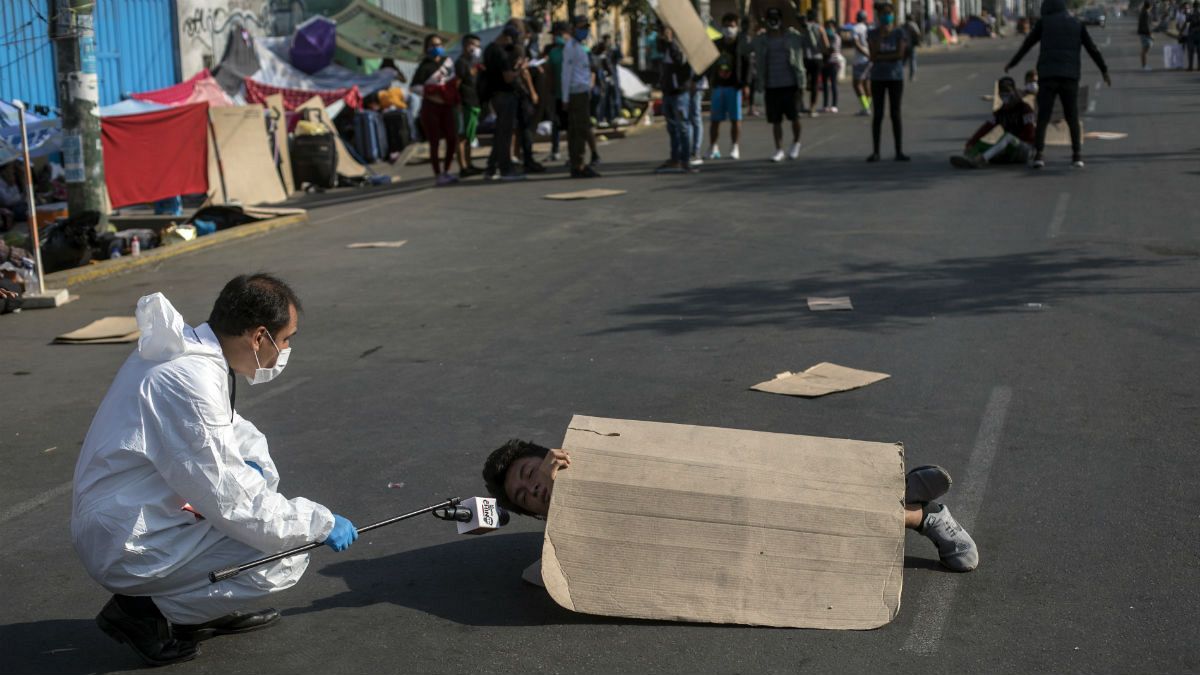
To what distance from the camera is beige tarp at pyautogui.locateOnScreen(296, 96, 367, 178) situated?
18688 mm

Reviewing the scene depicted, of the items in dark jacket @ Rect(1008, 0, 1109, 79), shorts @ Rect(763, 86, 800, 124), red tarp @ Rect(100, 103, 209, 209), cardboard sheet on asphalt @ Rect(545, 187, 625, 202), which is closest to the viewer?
red tarp @ Rect(100, 103, 209, 209)

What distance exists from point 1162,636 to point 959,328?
4504 millimetres

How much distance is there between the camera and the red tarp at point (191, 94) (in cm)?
1877

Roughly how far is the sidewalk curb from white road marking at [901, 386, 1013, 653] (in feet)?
26.2

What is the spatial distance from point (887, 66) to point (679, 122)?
273cm

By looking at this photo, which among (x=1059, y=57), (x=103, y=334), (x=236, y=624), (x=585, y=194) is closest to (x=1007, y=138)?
(x=1059, y=57)

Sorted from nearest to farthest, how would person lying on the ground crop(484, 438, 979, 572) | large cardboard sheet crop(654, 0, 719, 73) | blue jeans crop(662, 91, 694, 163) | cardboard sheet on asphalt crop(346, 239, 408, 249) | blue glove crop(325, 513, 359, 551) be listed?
blue glove crop(325, 513, 359, 551), person lying on the ground crop(484, 438, 979, 572), cardboard sheet on asphalt crop(346, 239, 408, 249), large cardboard sheet crop(654, 0, 719, 73), blue jeans crop(662, 91, 694, 163)

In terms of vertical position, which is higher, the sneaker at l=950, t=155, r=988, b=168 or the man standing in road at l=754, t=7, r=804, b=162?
the man standing in road at l=754, t=7, r=804, b=162

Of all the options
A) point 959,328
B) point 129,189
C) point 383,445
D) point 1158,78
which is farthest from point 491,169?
point 1158,78

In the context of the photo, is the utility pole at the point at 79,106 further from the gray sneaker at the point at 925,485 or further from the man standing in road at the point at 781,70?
the gray sneaker at the point at 925,485

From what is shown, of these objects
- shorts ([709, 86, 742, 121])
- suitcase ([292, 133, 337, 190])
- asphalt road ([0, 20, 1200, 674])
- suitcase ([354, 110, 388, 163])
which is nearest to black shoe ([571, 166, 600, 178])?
shorts ([709, 86, 742, 121])

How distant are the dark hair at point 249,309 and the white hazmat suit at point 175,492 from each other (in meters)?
0.07

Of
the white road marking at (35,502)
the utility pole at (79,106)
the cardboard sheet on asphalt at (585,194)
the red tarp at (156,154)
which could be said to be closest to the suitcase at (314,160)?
the red tarp at (156,154)

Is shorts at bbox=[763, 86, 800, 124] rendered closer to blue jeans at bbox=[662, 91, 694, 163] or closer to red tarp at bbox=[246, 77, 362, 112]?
blue jeans at bbox=[662, 91, 694, 163]
